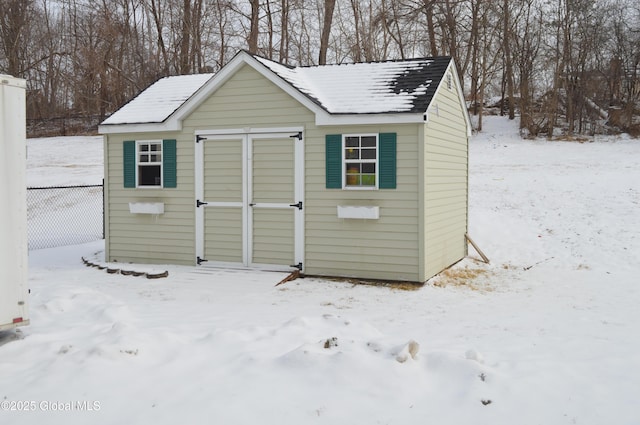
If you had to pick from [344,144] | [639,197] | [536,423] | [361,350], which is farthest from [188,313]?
[639,197]

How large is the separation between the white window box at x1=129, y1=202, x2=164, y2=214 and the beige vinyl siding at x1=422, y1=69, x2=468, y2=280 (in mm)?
4913

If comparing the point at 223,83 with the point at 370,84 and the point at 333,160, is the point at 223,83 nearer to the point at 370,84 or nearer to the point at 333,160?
the point at 333,160

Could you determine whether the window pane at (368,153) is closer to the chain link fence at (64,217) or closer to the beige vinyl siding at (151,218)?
the beige vinyl siding at (151,218)

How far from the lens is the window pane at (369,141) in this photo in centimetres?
949

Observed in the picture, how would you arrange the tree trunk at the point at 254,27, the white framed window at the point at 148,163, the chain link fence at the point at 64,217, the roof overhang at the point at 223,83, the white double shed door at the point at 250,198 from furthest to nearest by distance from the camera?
the tree trunk at the point at 254,27 < the chain link fence at the point at 64,217 < the white framed window at the point at 148,163 < the white double shed door at the point at 250,198 < the roof overhang at the point at 223,83

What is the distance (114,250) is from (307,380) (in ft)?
25.8

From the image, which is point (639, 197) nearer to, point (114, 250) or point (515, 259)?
point (515, 259)

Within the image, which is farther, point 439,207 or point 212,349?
point 439,207

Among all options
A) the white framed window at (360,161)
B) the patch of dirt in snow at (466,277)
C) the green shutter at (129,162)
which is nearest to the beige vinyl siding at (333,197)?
the white framed window at (360,161)

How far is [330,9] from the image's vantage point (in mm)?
25234

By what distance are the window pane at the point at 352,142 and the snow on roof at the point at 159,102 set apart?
11.3 feet

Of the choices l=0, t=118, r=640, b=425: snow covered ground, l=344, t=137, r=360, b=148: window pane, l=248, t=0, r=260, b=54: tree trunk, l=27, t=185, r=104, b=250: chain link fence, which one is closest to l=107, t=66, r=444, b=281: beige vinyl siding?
l=344, t=137, r=360, b=148: window pane

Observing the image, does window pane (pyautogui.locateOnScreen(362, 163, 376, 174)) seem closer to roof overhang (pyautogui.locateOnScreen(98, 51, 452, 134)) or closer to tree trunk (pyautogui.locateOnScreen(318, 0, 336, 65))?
roof overhang (pyautogui.locateOnScreen(98, 51, 452, 134))

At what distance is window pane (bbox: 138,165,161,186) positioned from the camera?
11.1 meters
